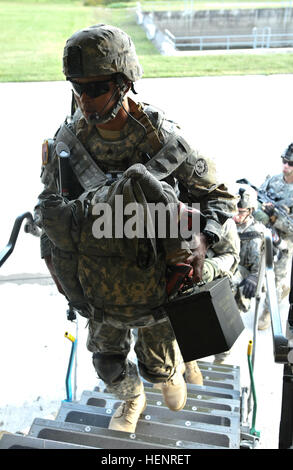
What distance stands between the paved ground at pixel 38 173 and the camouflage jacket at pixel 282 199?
2.43 ft

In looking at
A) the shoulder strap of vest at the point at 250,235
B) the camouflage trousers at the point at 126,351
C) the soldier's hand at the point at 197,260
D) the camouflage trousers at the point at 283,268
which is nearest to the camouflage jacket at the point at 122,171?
the soldier's hand at the point at 197,260

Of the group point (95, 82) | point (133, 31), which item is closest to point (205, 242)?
point (95, 82)

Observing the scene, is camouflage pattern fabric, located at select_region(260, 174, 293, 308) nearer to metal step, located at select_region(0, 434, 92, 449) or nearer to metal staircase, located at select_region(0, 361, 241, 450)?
metal staircase, located at select_region(0, 361, 241, 450)

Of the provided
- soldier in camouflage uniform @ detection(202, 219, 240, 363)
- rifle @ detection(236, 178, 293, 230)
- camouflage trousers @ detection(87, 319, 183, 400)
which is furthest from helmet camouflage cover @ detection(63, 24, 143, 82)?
rifle @ detection(236, 178, 293, 230)

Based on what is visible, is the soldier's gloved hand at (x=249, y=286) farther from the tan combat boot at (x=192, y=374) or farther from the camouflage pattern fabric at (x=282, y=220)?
the camouflage pattern fabric at (x=282, y=220)

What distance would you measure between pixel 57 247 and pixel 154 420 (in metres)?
1.23

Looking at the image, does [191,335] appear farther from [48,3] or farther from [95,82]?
[48,3]

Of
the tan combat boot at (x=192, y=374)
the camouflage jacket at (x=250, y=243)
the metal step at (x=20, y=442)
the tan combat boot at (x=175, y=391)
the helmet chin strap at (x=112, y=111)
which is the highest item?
the helmet chin strap at (x=112, y=111)

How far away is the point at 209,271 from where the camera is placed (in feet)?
8.00

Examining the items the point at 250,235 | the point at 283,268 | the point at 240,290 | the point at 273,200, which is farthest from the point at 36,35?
the point at 240,290

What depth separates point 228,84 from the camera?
379 inches

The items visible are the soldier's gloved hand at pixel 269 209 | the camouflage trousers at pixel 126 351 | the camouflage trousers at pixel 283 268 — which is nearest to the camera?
the camouflage trousers at pixel 126 351

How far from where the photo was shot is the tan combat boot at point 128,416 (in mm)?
2633

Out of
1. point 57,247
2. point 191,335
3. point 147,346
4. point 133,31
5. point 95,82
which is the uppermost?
point 133,31
